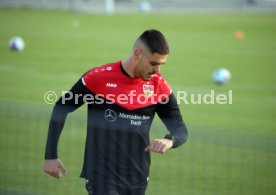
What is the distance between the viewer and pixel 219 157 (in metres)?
11.5

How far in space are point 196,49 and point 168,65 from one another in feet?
18.8

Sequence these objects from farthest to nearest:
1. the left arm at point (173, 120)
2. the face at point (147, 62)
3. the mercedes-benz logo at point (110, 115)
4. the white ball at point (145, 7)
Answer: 1. the white ball at point (145, 7)
2. the mercedes-benz logo at point (110, 115)
3. the left arm at point (173, 120)
4. the face at point (147, 62)

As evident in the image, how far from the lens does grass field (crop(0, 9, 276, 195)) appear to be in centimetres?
952

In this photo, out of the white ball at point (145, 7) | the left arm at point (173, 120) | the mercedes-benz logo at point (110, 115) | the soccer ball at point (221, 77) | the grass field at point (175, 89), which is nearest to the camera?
the left arm at point (173, 120)

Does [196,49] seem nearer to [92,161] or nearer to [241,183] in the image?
[241,183]

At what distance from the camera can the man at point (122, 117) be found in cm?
614

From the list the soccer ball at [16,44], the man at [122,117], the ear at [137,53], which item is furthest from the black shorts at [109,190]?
the soccer ball at [16,44]

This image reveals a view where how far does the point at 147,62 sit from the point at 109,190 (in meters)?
1.27

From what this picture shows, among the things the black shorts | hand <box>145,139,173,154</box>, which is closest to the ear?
hand <box>145,139,173,154</box>

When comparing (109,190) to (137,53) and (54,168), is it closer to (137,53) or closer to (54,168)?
(54,168)

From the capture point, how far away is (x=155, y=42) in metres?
6.14

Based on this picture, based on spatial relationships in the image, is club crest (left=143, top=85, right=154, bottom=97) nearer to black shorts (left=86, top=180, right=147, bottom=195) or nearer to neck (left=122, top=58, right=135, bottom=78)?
neck (left=122, top=58, right=135, bottom=78)

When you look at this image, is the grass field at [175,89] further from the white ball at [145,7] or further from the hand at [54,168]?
the white ball at [145,7]

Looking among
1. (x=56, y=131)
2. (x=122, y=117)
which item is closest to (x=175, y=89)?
(x=122, y=117)
